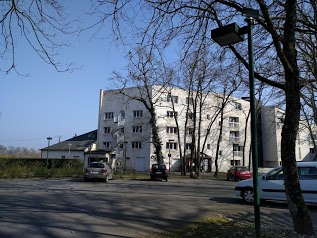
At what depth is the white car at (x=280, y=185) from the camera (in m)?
12.6

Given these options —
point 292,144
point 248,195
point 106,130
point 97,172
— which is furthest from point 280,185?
point 106,130

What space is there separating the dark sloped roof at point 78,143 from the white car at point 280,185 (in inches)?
2108

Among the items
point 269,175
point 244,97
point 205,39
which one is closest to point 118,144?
point 244,97

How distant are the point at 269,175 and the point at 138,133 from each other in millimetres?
48273

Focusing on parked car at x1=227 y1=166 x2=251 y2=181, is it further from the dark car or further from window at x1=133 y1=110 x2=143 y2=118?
window at x1=133 y1=110 x2=143 y2=118

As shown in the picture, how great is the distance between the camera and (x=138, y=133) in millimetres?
61250

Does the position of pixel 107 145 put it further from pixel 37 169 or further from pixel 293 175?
pixel 293 175

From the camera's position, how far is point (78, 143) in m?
68.2

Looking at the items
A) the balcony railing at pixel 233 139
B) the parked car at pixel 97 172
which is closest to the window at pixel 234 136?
the balcony railing at pixel 233 139

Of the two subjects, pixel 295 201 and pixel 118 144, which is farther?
pixel 118 144

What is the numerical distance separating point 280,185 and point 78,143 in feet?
194

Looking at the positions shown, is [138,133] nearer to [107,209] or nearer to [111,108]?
[111,108]

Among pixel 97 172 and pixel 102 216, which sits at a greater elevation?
pixel 97 172

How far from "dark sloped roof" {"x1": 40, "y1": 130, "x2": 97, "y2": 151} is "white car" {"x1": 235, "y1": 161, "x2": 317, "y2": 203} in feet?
176
